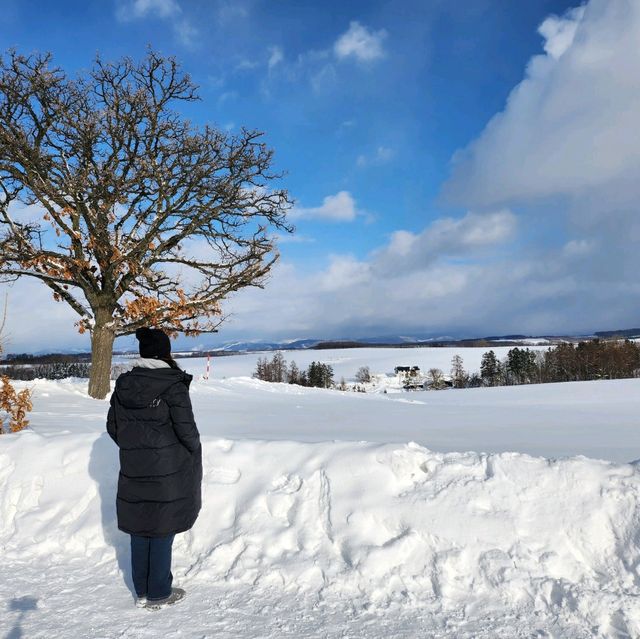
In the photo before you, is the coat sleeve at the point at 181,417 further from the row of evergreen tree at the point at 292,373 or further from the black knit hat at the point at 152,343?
the row of evergreen tree at the point at 292,373

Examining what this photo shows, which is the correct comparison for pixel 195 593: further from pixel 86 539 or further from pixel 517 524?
pixel 517 524

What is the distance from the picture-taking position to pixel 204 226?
12867 millimetres

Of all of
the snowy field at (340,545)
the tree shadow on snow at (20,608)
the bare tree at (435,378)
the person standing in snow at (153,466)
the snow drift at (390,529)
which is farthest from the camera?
the bare tree at (435,378)

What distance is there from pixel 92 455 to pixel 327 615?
10.4 feet

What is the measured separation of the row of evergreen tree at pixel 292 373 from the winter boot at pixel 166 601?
82.0 metres

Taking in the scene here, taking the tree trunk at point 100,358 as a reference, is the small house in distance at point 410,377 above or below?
below

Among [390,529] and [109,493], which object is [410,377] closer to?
[109,493]

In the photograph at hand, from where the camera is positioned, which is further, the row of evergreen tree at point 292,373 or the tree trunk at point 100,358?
the row of evergreen tree at point 292,373

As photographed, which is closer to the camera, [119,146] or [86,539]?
[86,539]

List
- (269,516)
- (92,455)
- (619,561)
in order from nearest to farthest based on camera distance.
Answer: (619,561)
(269,516)
(92,455)

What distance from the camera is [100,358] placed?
12086mm

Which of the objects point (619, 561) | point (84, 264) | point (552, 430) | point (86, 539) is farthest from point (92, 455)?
point (552, 430)

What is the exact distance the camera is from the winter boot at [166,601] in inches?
132

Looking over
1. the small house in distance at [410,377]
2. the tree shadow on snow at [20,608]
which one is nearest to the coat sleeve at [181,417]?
the tree shadow on snow at [20,608]
